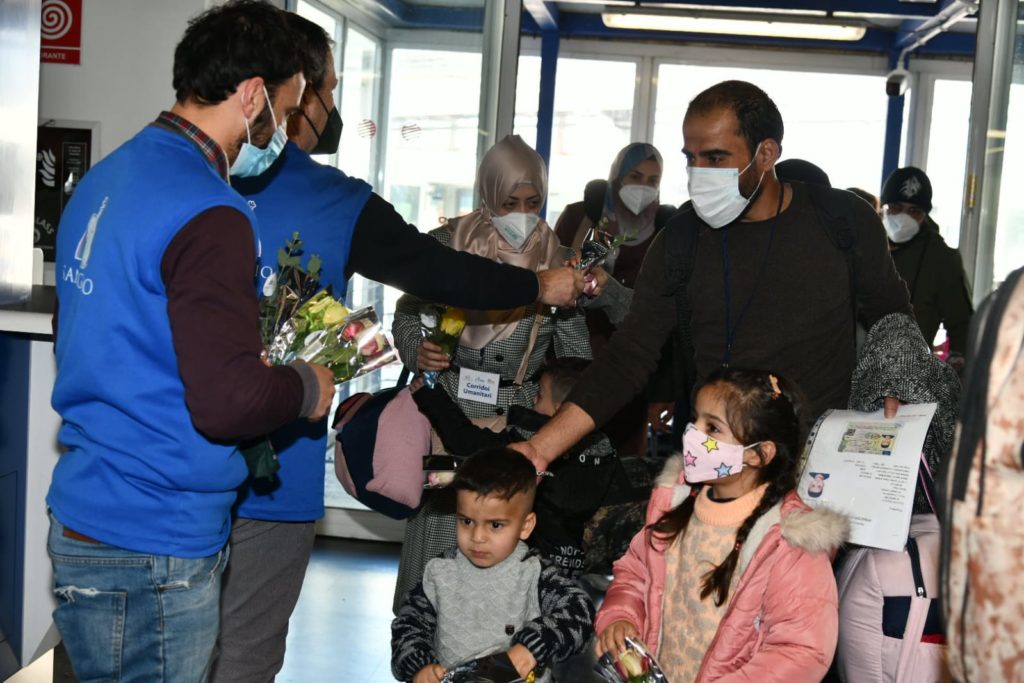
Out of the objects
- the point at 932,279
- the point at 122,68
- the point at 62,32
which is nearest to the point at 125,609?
the point at 122,68

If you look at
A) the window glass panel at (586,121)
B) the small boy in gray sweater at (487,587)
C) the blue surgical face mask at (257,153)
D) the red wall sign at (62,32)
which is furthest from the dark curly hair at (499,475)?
the window glass panel at (586,121)

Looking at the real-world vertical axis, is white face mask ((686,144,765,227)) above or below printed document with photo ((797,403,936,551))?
above

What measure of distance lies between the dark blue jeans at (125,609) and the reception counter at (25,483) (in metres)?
1.64

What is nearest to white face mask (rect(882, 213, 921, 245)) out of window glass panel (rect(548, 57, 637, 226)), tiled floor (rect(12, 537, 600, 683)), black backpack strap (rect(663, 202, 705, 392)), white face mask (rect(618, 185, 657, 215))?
white face mask (rect(618, 185, 657, 215))

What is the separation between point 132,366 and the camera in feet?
6.19

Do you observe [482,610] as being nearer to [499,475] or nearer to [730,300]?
[499,475]

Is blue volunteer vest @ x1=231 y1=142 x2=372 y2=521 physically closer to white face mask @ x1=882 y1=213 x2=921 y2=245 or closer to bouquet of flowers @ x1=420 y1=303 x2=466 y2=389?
bouquet of flowers @ x1=420 y1=303 x2=466 y2=389

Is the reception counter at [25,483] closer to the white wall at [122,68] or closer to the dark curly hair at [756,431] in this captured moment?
the white wall at [122,68]

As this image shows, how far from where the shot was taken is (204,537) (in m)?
2.01

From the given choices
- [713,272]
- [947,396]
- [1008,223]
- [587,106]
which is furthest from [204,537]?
[587,106]

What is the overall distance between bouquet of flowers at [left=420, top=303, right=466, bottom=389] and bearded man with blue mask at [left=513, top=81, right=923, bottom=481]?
2.36ft

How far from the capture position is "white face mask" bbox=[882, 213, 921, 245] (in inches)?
237

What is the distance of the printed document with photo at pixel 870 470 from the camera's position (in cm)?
250

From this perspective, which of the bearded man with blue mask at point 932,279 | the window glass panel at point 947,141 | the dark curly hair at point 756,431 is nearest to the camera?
the dark curly hair at point 756,431
